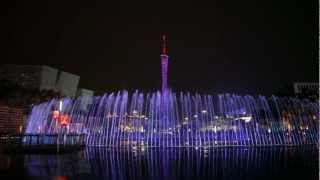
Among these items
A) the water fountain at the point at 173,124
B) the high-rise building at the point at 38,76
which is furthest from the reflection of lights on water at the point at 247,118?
the high-rise building at the point at 38,76

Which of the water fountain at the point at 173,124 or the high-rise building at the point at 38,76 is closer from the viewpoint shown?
the water fountain at the point at 173,124

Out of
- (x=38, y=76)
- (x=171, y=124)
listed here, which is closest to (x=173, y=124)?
(x=171, y=124)

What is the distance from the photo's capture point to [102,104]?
3859 cm

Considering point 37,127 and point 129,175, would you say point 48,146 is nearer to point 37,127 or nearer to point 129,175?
point 129,175

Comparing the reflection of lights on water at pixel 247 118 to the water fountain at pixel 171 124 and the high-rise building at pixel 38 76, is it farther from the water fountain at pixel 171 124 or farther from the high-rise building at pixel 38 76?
the high-rise building at pixel 38 76

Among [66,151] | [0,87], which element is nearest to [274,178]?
[66,151]

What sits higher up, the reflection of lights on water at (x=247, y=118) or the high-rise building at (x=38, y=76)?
the high-rise building at (x=38, y=76)

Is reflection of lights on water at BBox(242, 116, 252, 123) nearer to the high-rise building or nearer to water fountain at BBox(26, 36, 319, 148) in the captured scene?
water fountain at BBox(26, 36, 319, 148)

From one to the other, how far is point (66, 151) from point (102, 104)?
1440 cm

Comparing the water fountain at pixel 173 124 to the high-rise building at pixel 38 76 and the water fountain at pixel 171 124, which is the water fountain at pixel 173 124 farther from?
the high-rise building at pixel 38 76

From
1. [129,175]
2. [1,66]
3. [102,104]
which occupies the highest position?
[1,66]

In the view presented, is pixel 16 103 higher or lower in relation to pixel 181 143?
higher

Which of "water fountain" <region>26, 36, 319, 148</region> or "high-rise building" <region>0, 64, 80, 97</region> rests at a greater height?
"high-rise building" <region>0, 64, 80, 97</region>

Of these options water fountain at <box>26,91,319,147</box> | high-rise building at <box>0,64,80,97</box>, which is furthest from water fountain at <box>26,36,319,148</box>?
high-rise building at <box>0,64,80,97</box>
